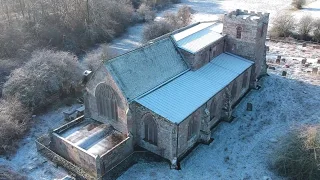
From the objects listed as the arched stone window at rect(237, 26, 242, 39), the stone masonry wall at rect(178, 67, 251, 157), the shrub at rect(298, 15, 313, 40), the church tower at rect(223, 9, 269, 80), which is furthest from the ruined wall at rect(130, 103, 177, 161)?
the shrub at rect(298, 15, 313, 40)

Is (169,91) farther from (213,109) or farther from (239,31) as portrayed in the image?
(239,31)

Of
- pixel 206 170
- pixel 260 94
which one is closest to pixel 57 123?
pixel 206 170

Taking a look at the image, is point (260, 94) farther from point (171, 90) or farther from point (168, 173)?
point (168, 173)

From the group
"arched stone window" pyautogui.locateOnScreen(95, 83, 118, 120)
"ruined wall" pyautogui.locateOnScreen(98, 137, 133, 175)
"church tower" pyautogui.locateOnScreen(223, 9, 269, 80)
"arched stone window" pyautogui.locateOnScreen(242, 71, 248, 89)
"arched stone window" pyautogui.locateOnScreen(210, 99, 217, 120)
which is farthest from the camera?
"arched stone window" pyautogui.locateOnScreen(242, 71, 248, 89)

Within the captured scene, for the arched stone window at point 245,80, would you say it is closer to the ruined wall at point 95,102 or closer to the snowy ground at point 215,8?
the ruined wall at point 95,102

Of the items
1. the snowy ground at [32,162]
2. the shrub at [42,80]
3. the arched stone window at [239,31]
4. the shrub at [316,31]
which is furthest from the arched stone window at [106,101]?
the shrub at [316,31]

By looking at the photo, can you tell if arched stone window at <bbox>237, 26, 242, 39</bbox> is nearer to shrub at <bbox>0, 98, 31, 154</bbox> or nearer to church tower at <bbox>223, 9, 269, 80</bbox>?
church tower at <bbox>223, 9, 269, 80</bbox>
